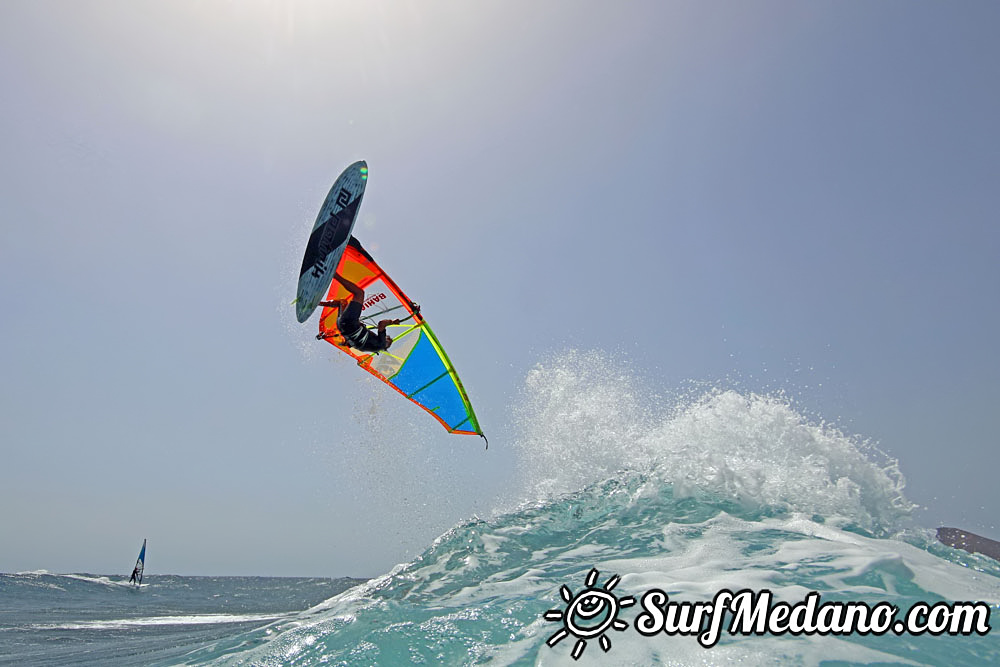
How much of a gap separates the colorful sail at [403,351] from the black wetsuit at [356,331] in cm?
101

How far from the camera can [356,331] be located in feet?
22.8

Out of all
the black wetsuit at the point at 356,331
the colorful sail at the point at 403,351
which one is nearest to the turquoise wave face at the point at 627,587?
the black wetsuit at the point at 356,331

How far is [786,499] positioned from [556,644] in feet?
13.8

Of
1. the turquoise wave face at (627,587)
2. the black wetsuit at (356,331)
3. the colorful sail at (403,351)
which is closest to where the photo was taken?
the turquoise wave face at (627,587)

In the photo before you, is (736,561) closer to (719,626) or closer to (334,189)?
(719,626)

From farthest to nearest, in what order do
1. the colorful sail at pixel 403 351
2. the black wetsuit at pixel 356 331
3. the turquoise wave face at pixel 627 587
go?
1. the colorful sail at pixel 403 351
2. the black wetsuit at pixel 356 331
3. the turquoise wave face at pixel 627 587

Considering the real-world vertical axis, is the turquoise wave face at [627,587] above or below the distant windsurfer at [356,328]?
below

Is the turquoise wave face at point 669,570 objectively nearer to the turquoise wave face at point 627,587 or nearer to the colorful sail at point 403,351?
the turquoise wave face at point 627,587

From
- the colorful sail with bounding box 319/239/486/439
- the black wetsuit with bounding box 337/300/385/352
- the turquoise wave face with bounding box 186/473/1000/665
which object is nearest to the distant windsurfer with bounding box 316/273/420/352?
the black wetsuit with bounding box 337/300/385/352

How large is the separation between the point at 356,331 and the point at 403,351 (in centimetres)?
235

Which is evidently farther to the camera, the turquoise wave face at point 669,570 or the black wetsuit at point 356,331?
the black wetsuit at point 356,331

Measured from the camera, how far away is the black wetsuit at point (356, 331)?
270 inches

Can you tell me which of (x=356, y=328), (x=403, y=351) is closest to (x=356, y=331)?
(x=356, y=328)

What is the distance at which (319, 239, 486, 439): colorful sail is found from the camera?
844 centimetres
